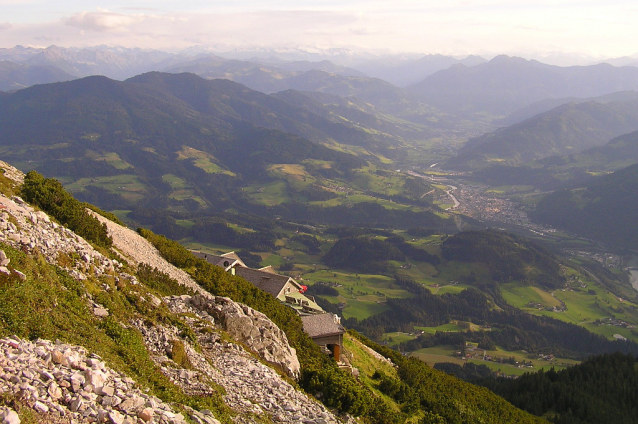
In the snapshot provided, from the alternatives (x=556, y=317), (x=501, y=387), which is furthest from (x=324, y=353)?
(x=556, y=317)

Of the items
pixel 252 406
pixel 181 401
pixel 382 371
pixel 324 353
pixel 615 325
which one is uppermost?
pixel 181 401

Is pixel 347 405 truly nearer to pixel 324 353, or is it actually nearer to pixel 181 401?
pixel 324 353

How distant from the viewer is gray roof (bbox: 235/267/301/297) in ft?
152

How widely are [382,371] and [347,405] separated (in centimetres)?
1734

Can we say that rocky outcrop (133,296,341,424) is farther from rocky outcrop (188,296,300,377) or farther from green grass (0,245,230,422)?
rocky outcrop (188,296,300,377)

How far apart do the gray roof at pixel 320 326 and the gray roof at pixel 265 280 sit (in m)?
7.50

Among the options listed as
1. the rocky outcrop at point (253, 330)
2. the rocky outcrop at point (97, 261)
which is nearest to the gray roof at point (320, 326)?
the rocky outcrop at point (253, 330)

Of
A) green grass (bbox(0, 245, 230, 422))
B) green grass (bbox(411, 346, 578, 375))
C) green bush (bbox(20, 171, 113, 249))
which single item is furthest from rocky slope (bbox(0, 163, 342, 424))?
green grass (bbox(411, 346, 578, 375))

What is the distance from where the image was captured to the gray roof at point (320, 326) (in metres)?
37.4

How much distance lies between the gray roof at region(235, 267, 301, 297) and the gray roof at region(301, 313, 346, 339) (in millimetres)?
7496

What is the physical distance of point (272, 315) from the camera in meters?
35.4

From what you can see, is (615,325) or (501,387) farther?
(615,325)

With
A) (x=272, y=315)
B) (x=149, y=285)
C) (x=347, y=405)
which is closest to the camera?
(x=347, y=405)

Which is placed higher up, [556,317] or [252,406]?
[252,406]
